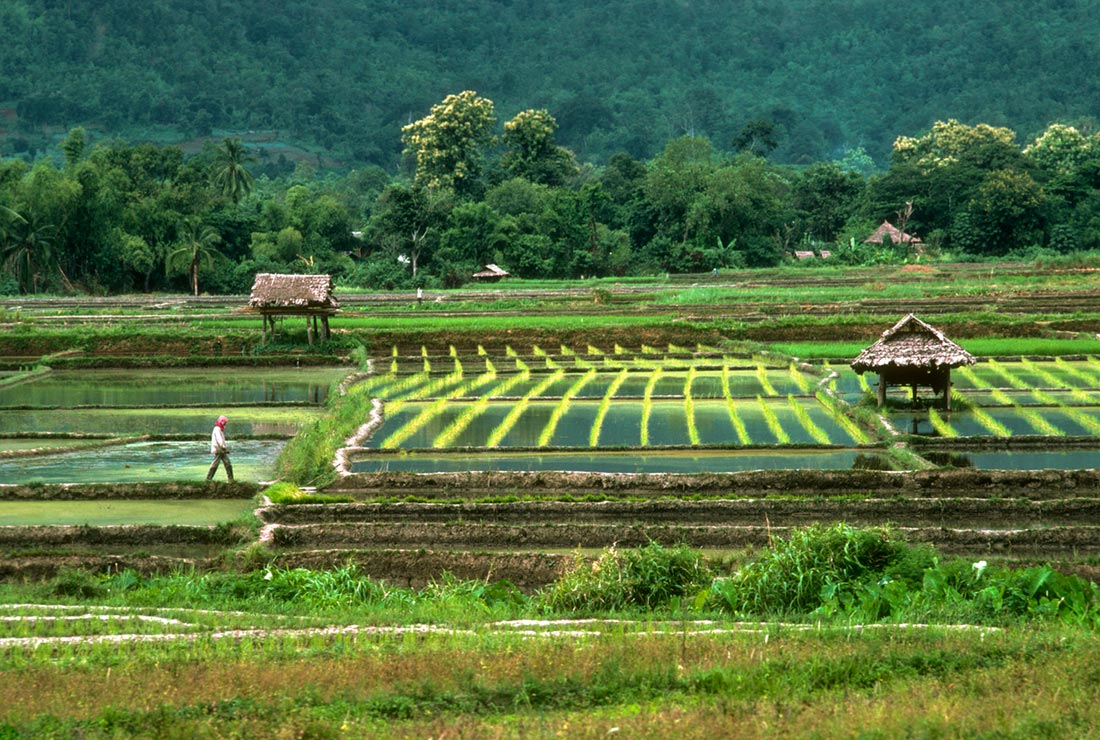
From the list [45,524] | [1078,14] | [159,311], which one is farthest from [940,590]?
[1078,14]

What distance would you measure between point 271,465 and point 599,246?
3726cm

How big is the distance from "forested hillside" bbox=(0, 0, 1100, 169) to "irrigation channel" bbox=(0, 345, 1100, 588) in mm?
85625

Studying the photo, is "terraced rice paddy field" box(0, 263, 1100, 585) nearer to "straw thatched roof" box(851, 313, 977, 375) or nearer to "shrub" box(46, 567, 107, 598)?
"straw thatched roof" box(851, 313, 977, 375)

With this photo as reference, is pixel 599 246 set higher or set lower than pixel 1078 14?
lower

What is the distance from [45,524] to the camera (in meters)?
13.7

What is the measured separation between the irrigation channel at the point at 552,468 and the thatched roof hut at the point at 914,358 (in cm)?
43

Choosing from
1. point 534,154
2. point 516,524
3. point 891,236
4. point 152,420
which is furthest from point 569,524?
point 534,154

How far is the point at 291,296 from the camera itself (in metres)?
29.4

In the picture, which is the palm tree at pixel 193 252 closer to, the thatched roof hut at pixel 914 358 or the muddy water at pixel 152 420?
the muddy water at pixel 152 420

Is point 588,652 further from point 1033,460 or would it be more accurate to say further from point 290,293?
point 290,293

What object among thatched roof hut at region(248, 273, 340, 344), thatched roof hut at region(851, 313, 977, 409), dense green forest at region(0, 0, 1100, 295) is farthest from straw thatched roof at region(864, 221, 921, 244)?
thatched roof hut at region(851, 313, 977, 409)

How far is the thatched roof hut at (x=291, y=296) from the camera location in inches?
1156

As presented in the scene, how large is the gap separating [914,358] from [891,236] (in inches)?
1473

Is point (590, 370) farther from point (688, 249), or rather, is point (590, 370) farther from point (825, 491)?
point (688, 249)
